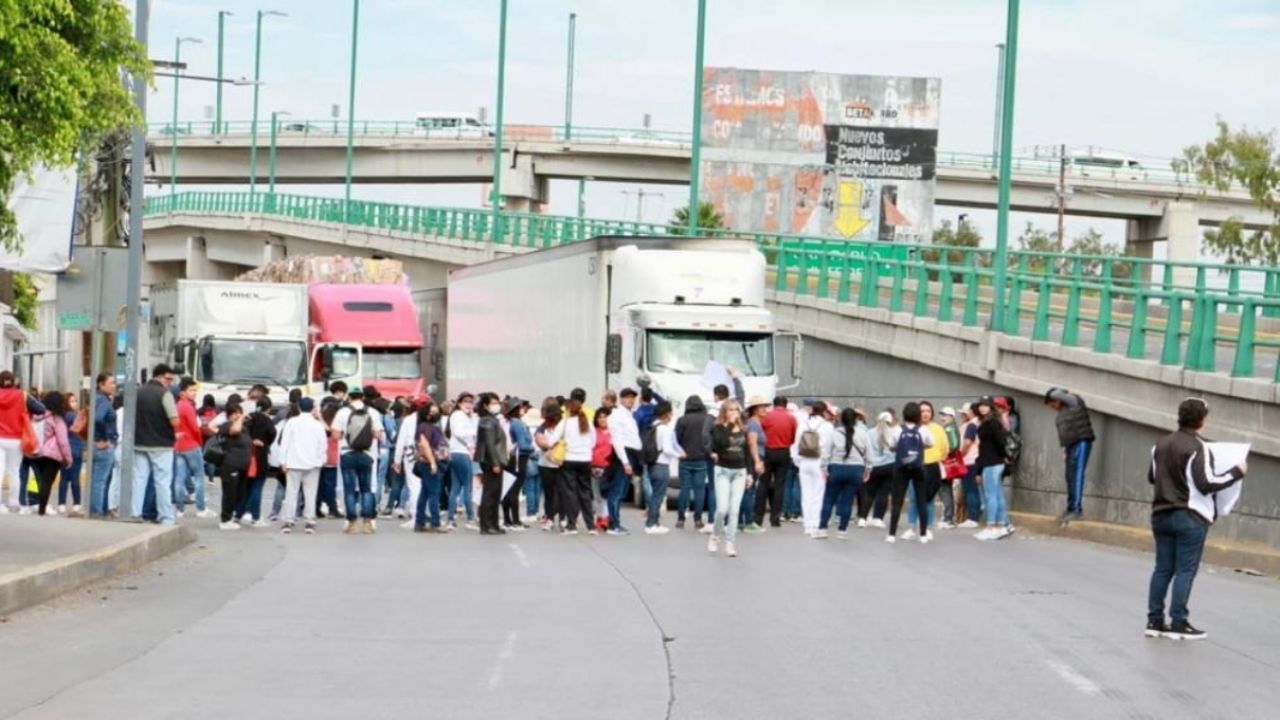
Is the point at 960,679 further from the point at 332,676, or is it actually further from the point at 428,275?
the point at 428,275

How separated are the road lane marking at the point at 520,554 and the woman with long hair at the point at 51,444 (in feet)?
19.5

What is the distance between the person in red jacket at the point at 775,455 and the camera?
27.4 meters

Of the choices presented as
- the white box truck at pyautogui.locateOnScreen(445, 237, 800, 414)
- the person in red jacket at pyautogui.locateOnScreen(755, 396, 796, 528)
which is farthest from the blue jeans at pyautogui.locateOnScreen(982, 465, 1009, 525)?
the white box truck at pyautogui.locateOnScreen(445, 237, 800, 414)

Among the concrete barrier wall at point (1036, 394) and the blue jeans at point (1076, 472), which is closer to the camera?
the concrete barrier wall at point (1036, 394)

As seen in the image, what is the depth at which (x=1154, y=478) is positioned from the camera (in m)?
15.0

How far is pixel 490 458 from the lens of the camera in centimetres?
2514

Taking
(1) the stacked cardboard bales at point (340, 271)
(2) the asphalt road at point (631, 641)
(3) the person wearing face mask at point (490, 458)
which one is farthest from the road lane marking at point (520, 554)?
(1) the stacked cardboard bales at point (340, 271)

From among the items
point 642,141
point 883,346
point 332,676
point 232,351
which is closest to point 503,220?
point 642,141

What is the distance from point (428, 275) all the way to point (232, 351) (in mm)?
31316

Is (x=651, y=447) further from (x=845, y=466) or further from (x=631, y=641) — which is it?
(x=631, y=641)

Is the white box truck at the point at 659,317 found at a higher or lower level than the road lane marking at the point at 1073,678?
higher

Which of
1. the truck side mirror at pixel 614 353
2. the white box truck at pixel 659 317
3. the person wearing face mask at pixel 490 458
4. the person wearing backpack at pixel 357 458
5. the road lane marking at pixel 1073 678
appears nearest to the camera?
the road lane marking at pixel 1073 678

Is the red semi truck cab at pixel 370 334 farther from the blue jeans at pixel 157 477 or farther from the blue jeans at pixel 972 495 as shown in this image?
the blue jeans at pixel 157 477

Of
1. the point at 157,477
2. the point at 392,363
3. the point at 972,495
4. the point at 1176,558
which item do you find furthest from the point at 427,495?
the point at 392,363
